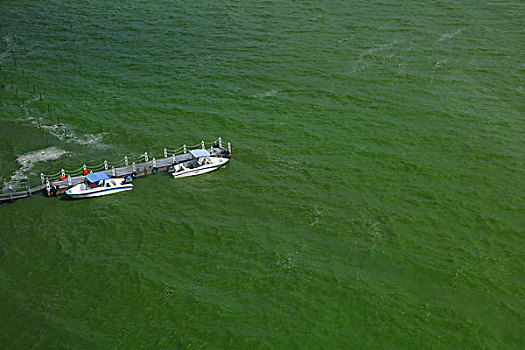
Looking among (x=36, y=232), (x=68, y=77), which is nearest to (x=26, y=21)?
(x=68, y=77)

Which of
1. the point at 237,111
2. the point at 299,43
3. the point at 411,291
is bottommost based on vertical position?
the point at 411,291

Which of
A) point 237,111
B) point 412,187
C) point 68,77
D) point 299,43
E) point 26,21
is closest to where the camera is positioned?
point 412,187

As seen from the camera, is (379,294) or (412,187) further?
(412,187)

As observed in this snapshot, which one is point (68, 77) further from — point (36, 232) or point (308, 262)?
point (308, 262)

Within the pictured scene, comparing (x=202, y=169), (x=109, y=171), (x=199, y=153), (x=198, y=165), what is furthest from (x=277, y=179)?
(x=109, y=171)

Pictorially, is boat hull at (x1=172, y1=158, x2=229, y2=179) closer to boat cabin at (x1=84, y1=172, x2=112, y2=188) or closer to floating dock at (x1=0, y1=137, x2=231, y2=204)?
floating dock at (x1=0, y1=137, x2=231, y2=204)

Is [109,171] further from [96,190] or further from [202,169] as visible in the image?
[202,169]

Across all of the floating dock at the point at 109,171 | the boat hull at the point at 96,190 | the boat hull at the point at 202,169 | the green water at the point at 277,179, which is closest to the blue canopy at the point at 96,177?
the boat hull at the point at 96,190
